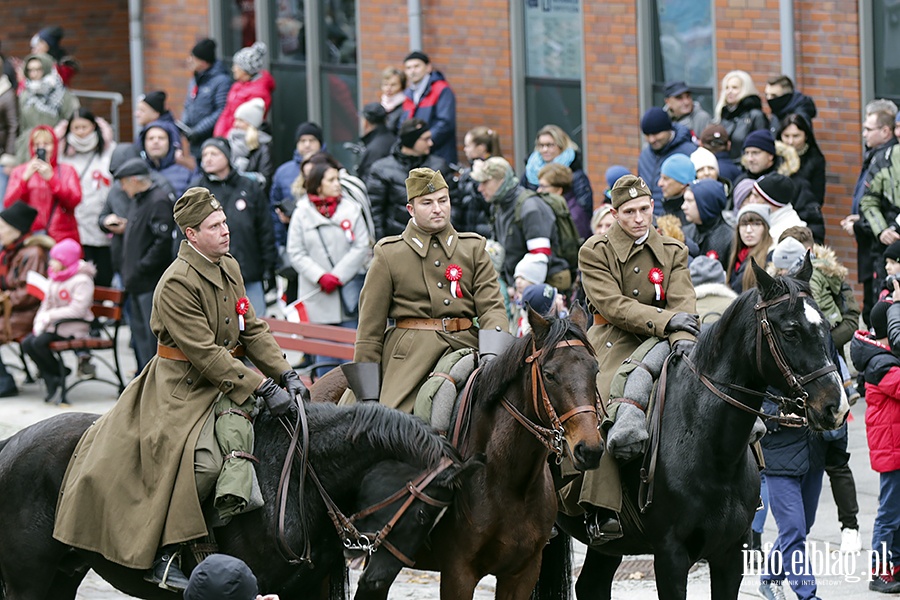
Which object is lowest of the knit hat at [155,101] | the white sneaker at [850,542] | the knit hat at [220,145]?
the white sneaker at [850,542]

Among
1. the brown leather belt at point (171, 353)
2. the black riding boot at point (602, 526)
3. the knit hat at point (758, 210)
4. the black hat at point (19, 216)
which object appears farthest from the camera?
the black hat at point (19, 216)

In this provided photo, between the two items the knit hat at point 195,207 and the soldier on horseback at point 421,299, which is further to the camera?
the soldier on horseback at point 421,299

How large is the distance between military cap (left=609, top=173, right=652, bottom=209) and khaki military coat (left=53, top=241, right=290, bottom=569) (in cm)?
221

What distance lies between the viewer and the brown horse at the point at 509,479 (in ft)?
24.3

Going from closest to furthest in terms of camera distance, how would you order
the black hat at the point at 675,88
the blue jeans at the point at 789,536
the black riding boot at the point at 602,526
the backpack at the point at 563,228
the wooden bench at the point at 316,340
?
the black riding boot at the point at 602,526 → the blue jeans at the point at 789,536 → the wooden bench at the point at 316,340 → the backpack at the point at 563,228 → the black hat at the point at 675,88

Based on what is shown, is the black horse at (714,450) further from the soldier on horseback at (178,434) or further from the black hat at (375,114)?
the black hat at (375,114)

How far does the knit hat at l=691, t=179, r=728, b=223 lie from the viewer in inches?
452

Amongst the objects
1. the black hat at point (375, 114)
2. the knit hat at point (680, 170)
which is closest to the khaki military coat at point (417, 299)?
the knit hat at point (680, 170)

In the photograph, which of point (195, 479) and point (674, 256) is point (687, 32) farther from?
point (195, 479)

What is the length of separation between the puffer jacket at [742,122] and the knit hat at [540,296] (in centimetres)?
313

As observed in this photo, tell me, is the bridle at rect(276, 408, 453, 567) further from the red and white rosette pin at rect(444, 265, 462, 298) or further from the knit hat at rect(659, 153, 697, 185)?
the knit hat at rect(659, 153, 697, 185)

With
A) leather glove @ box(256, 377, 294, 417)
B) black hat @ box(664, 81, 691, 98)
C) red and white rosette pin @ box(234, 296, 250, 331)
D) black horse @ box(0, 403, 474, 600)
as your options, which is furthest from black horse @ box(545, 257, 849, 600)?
black hat @ box(664, 81, 691, 98)

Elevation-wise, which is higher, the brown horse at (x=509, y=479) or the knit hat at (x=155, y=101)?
the knit hat at (x=155, y=101)

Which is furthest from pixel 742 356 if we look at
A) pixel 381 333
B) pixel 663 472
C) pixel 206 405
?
pixel 206 405
